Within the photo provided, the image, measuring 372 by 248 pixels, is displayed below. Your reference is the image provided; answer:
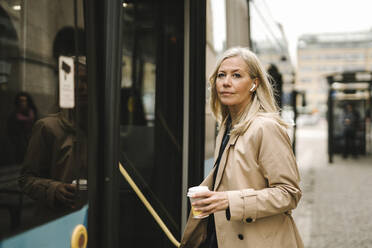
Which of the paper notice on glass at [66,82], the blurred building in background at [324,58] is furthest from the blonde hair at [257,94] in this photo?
the blurred building in background at [324,58]

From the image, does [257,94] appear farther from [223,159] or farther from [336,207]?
[336,207]

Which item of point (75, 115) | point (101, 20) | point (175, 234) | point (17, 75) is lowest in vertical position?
point (175, 234)

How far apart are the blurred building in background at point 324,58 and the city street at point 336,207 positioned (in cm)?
7216

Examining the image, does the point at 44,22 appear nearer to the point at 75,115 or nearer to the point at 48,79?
the point at 48,79

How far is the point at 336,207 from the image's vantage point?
6637 mm

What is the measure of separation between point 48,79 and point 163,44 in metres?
1.82

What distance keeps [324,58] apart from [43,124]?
296ft

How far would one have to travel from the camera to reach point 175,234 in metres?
2.91

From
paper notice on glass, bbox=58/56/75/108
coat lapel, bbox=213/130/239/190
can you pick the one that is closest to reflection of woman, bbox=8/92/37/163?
paper notice on glass, bbox=58/56/75/108

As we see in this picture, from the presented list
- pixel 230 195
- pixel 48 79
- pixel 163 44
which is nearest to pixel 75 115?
pixel 48 79

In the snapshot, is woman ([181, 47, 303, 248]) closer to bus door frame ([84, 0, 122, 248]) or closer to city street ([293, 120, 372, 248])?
bus door frame ([84, 0, 122, 248])

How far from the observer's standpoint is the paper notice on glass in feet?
5.69

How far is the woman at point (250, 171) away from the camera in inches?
66.5

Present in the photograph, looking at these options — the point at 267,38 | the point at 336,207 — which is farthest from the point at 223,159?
the point at 336,207
